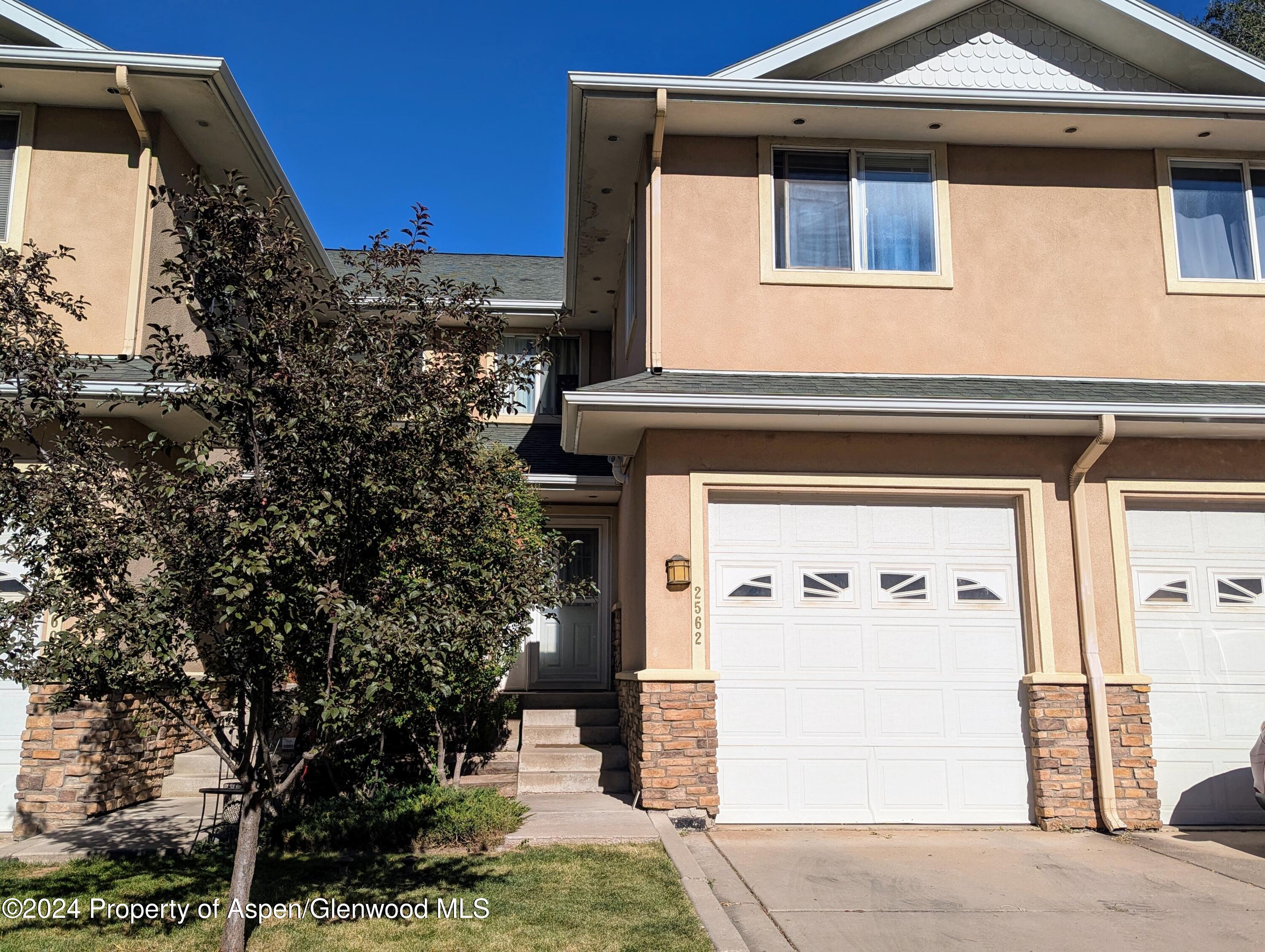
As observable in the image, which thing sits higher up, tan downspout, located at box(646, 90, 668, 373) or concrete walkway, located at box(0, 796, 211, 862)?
tan downspout, located at box(646, 90, 668, 373)

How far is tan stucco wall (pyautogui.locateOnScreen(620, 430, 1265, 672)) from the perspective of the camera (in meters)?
9.27

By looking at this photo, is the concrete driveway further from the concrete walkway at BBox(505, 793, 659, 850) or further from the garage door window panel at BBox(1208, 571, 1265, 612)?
the garage door window panel at BBox(1208, 571, 1265, 612)

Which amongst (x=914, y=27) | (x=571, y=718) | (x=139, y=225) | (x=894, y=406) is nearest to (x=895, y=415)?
(x=894, y=406)

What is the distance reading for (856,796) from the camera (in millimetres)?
9062

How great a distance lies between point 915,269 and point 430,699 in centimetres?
680

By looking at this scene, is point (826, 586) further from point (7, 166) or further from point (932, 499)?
point (7, 166)

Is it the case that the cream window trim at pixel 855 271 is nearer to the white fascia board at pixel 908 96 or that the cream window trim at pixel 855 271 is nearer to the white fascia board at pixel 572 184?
the white fascia board at pixel 908 96

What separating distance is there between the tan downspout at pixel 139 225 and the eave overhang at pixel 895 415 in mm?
4382

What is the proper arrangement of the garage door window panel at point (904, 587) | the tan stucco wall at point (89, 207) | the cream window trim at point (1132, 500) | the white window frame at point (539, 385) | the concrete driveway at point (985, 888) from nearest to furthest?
the concrete driveway at point (985, 888)
the cream window trim at point (1132, 500)
the garage door window panel at point (904, 587)
the tan stucco wall at point (89, 207)
the white window frame at point (539, 385)

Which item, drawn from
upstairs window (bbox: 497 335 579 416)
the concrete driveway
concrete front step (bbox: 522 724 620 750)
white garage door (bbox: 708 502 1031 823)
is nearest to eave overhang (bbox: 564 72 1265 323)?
white garage door (bbox: 708 502 1031 823)

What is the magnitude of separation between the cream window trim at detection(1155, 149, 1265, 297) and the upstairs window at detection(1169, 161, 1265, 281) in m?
0.04

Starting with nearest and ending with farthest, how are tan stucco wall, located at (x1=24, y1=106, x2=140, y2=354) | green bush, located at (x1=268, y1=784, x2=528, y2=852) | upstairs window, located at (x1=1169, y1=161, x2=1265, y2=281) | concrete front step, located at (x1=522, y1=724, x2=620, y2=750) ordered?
green bush, located at (x1=268, y1=784, x2=528, y2=852)
tan stucco wall, located at (x1=24, y1=106, x2=140, y2=354)
upstairs window, located at (x1=1169, y1=161, x2=1265, y2=281)
concrete front step, located at (x1=522, y1=724, x2=620, y2=750)

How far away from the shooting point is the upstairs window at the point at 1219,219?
10.4m

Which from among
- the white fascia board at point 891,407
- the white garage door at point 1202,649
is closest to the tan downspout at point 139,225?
the white fascia board at point 891,407
